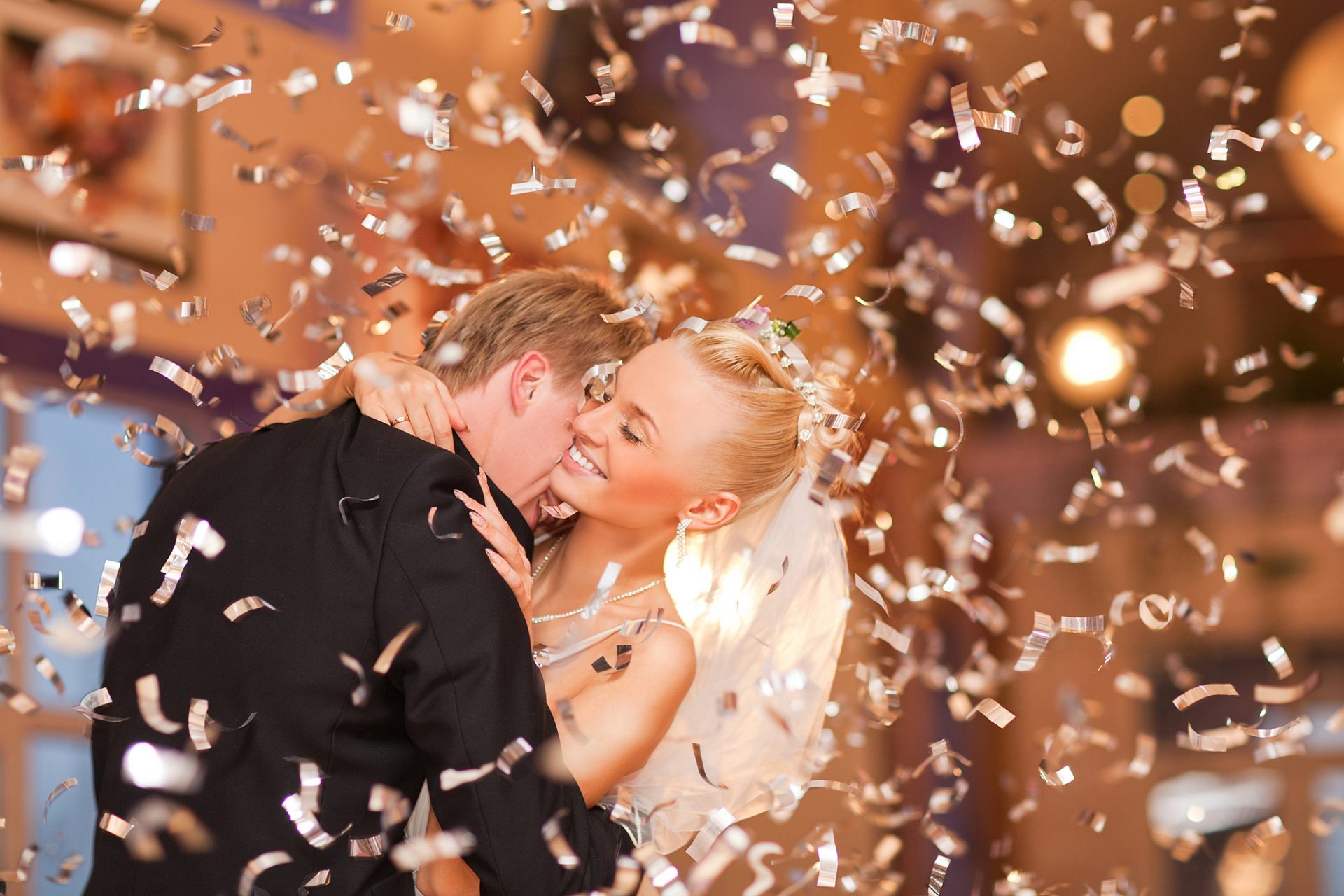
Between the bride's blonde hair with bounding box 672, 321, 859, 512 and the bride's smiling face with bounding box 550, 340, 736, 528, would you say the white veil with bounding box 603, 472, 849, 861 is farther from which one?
the bride's smiling face with bounding box 550, 340, 736, 528

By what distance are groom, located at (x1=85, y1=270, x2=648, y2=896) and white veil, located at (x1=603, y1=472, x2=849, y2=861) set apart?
0.62 meters

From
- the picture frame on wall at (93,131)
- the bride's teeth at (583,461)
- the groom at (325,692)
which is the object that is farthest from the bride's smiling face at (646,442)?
the picture frame on wall at (93,131)

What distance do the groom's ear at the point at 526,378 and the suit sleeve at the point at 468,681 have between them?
373mm

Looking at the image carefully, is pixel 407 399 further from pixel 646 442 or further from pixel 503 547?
pixel 646 442

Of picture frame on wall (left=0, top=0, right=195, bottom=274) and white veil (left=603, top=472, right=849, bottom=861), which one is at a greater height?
picture frame on wall (left=0, top=0, right=195, bottom=274)

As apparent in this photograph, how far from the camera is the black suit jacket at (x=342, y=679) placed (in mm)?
1442

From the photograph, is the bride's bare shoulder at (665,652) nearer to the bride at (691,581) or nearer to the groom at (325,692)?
the bride at (691,581)

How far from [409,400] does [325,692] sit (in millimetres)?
410

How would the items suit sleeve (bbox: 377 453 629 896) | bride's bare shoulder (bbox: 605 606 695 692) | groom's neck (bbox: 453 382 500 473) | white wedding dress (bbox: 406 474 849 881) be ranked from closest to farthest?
suit sleeve (bbox: 377 453 629 896)
groom's neck (bbox: 453 382 500 473)
bride's bare shoulder (bbox: 605 606 695 692)
white wedding dress (bbox: 406 474 849 881)

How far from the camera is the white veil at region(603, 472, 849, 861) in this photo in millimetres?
2229

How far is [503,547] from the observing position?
1.58 m

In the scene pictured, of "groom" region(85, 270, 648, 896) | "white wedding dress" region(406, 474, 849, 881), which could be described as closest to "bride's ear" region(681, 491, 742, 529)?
"white wedding dress" region(406, 474, 849, 881)

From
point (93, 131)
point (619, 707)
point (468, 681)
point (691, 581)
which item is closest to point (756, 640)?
point (691, 581)

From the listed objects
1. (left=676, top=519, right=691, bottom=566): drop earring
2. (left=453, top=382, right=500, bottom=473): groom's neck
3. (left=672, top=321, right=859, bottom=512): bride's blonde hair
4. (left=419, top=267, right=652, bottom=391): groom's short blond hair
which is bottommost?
(left=676, top=519, right=691, bottom=566): drop earring
